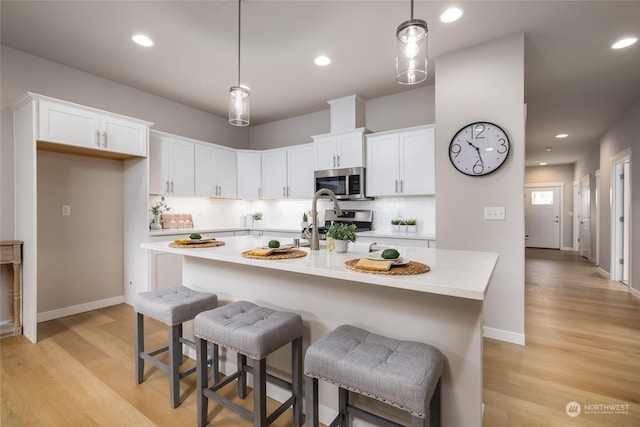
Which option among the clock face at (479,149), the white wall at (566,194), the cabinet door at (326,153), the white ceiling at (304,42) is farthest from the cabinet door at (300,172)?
the white wall at (566,194)

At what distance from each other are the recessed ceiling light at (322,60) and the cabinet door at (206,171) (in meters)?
2.23

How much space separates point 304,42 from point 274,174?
2.41m

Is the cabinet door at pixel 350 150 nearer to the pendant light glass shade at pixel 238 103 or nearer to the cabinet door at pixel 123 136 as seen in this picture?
the pendant light glass shade at pixel 238 103

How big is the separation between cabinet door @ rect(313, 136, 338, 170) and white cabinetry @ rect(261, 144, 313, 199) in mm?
225

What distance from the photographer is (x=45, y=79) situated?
10.6 ft

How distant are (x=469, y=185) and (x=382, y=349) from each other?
2.27m

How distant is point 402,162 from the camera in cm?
378

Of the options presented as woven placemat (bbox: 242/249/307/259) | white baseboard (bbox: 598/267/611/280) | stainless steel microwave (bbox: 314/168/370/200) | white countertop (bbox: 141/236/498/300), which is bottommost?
white baseboard (bbox: 598/267/611/280)

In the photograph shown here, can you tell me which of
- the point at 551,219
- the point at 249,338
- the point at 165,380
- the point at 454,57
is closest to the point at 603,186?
the point at 551,219

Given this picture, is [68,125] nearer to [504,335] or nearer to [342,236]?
[342,236]

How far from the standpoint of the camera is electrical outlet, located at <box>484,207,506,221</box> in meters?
2.82

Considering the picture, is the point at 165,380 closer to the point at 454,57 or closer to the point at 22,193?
the point at 22,193

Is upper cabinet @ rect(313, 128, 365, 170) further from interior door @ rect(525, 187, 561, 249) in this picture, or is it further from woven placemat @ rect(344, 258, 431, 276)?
interior door @ rect(525, 187, 561, 249)

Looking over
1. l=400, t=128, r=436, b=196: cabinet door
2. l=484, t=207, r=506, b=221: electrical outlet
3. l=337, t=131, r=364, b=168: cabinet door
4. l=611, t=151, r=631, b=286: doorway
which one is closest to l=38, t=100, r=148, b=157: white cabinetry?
l=337, t=131, r=364, b=168: cabinet door
